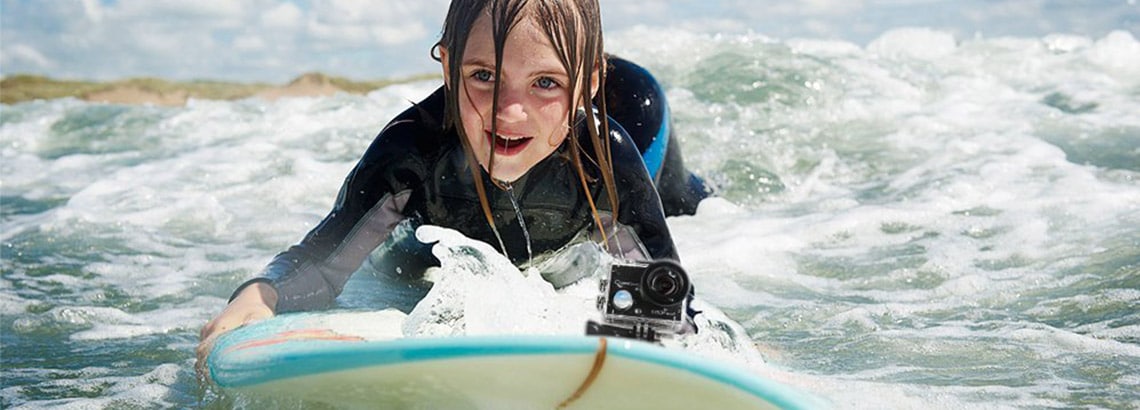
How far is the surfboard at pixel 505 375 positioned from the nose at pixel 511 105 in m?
0.56

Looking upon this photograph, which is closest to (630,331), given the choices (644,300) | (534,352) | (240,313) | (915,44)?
(644,300)

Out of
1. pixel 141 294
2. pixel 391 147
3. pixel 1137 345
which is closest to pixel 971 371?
pixel 1137 345

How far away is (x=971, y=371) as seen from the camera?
253 cm

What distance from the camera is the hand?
7.47ft

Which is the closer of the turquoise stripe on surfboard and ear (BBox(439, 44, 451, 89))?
the turquoise stripe on surfboard

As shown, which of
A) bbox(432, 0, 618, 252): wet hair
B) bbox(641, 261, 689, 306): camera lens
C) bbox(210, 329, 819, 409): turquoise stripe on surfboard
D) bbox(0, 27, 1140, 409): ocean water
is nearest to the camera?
bbox(210, 329, 819, 409): turquoise stripe on surfboard

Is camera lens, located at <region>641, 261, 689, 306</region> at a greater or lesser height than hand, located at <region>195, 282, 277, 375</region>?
greater

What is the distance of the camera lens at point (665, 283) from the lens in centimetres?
165

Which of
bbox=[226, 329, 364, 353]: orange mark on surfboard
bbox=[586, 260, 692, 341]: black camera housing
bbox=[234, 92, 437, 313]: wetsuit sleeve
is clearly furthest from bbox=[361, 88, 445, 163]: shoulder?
bbox=[586, 260, 692, 341]: black camera housing

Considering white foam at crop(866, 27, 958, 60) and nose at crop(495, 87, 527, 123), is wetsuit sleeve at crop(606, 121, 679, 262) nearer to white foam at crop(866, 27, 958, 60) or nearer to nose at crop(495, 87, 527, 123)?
nose at crop(495, 87, 527, 123)

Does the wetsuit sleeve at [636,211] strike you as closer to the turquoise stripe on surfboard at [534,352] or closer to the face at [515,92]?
the face at [515,92]

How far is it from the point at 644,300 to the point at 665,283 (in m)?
0.04

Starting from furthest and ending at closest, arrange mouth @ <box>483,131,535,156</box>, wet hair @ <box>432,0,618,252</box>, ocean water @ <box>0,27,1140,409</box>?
ocean water @ <box>0,27,1140,409</box>
mouth @ <box>483,131,535,156</box>
wet hair @ <box>432,0,618,252</box>

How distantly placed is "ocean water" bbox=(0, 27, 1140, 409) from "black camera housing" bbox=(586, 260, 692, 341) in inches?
16.9
